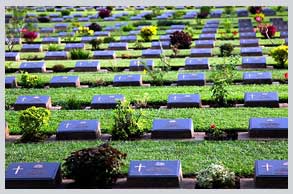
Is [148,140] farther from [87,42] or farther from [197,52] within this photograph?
[87,42]

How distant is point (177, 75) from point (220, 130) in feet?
17.6

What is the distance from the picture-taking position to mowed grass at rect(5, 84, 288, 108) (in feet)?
51.3

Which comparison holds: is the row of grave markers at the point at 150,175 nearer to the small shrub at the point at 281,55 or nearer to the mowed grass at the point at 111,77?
the mowed grass at the point at 111,77

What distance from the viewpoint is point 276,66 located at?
19219 mm

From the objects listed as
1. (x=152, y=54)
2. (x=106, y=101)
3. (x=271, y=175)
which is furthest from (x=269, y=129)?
(x=152, y=54)

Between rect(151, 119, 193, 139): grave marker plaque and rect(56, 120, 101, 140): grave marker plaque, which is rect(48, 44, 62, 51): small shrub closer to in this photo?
rect(56, 120, 101, 140): grave marker plaque

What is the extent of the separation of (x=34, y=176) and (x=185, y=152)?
10.3 feet

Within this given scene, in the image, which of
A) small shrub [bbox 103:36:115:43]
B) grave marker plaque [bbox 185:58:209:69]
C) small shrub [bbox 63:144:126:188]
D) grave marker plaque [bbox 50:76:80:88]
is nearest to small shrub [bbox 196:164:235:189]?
small shrub [bbox 63:144:126:188]

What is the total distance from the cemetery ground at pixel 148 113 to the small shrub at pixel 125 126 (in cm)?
2

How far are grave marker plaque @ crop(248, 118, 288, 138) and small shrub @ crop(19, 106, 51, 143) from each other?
430 centimetres

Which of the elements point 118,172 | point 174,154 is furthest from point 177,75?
point 118,172

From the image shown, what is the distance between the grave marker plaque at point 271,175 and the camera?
32.8ft

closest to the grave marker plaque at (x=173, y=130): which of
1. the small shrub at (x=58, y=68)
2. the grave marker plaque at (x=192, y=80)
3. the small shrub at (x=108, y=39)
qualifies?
the grave marker plaque at (x=192, y=80)

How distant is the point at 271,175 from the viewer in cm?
1002
